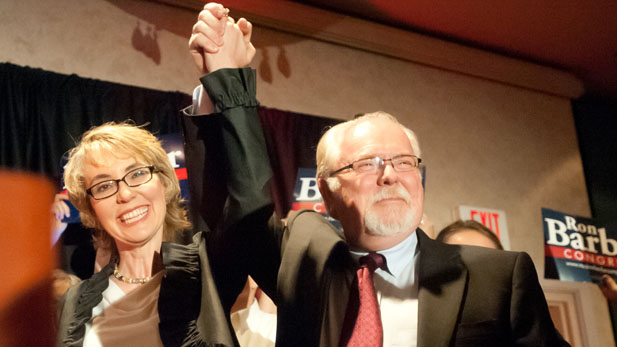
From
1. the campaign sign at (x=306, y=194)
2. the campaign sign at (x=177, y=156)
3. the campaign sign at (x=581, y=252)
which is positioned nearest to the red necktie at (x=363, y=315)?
the campaign sign at (x=177, y=156)

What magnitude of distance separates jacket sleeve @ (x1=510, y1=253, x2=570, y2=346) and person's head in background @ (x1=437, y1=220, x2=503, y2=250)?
1285mm

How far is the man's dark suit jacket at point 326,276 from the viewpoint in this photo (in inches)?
47.4

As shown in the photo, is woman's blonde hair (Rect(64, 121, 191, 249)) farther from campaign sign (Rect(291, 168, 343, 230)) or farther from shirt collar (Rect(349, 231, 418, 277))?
campaign sign (Rect(291, 168, 343, 230))

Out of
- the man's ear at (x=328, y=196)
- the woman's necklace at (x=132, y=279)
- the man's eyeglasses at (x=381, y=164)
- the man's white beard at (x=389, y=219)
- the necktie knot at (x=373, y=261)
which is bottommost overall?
the woman's necklace at (x=132, y=279)

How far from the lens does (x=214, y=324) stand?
136cm

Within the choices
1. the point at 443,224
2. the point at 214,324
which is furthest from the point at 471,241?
the point at 443,224

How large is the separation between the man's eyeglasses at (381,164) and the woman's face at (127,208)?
0.64 metres

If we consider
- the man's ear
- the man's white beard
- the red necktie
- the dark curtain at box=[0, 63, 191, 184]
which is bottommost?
the red necktie

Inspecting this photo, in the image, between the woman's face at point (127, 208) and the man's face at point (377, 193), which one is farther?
the woman's face at point (127, 208)

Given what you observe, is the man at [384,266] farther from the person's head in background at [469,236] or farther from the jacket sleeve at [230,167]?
the person's head in background at [469,236]

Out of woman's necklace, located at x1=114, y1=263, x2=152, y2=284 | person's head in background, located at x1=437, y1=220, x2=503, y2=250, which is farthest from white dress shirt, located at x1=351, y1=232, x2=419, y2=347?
person's head in background, located at x1=437, y1=220, x2=503, y2=250

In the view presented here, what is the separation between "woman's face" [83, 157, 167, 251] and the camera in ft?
5.73

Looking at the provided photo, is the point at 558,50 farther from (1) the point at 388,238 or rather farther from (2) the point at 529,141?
(1) the point at 388,238

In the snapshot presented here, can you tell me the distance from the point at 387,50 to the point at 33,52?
2.50 meters
